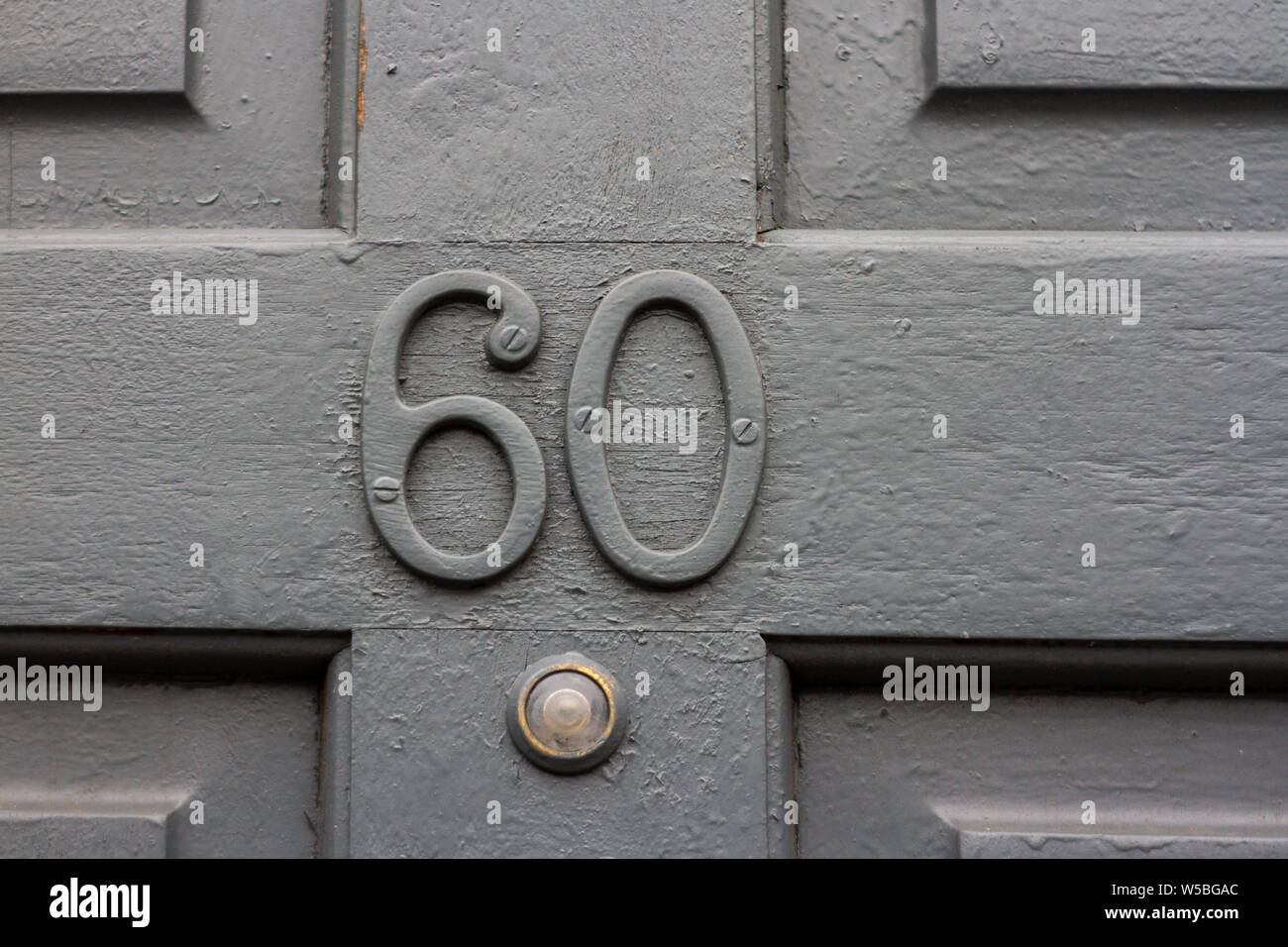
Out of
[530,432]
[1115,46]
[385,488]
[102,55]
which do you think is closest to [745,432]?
[530,432]

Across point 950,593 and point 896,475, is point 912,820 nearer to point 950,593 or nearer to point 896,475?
point 950,593

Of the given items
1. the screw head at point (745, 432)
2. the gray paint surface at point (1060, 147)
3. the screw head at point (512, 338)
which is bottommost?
the screw head at point (745, 432)

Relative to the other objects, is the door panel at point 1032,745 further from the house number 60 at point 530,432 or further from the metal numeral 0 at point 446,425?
the metal numeral 0 at point 446,425

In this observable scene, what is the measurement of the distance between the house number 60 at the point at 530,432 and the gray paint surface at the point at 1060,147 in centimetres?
17

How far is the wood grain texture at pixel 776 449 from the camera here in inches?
35.4

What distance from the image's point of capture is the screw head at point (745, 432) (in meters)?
0.90

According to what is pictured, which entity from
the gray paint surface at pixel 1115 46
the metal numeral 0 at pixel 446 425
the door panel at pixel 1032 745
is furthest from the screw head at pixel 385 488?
the gray paint surface at pixel 1115 46

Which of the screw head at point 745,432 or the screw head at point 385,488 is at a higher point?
the screw head at point 745,432

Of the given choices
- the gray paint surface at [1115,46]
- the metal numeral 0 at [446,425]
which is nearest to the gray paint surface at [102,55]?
the metal numeral 0 at [446,425]

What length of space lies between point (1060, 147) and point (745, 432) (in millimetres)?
436

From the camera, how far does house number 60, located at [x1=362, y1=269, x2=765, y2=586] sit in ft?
2.94

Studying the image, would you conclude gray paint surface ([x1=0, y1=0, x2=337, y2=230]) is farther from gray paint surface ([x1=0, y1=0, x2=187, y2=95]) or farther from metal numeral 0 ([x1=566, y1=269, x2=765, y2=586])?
metal numeral 0 ([x1=566, y1=269, x2=765, y2=586])

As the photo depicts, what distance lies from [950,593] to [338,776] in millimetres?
602
